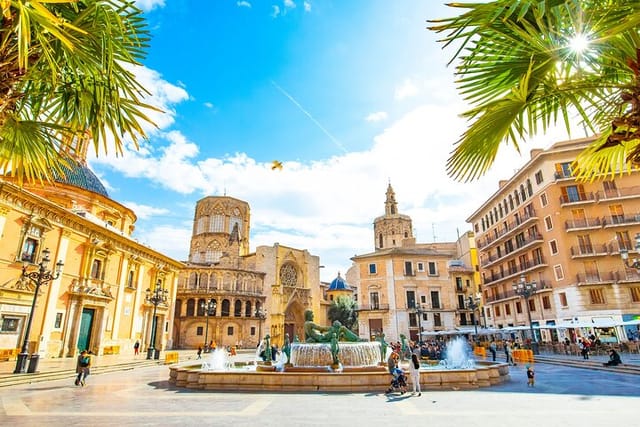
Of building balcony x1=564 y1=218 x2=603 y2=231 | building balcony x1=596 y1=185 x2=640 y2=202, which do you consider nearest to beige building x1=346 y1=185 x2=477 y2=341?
building balcony x1=564 y1=218 x2=603 y2=231

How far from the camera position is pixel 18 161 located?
149 inches

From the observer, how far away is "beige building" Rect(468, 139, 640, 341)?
2450cm

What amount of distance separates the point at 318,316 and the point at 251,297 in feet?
41.3

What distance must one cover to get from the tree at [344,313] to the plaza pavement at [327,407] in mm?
43494

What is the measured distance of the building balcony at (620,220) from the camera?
2549 centimetres

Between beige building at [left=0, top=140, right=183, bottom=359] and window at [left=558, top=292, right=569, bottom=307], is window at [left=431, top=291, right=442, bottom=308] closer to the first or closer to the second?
window at [left=558, top=292, right=569, bottom=307]

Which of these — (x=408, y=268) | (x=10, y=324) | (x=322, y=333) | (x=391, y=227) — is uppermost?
(x=391, y=227)

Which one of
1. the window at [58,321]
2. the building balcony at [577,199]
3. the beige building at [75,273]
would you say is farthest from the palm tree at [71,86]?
the building balcony at [577,199]

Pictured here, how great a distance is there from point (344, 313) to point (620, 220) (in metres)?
36.2

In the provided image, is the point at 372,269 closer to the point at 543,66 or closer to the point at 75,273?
the point at 75,273

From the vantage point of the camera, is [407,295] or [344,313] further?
[344,313]

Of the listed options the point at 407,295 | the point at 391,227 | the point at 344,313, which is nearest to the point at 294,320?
the point at 344,313

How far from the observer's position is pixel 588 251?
2572 cm

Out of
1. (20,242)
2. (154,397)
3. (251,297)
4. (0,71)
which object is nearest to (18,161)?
(0,71)
